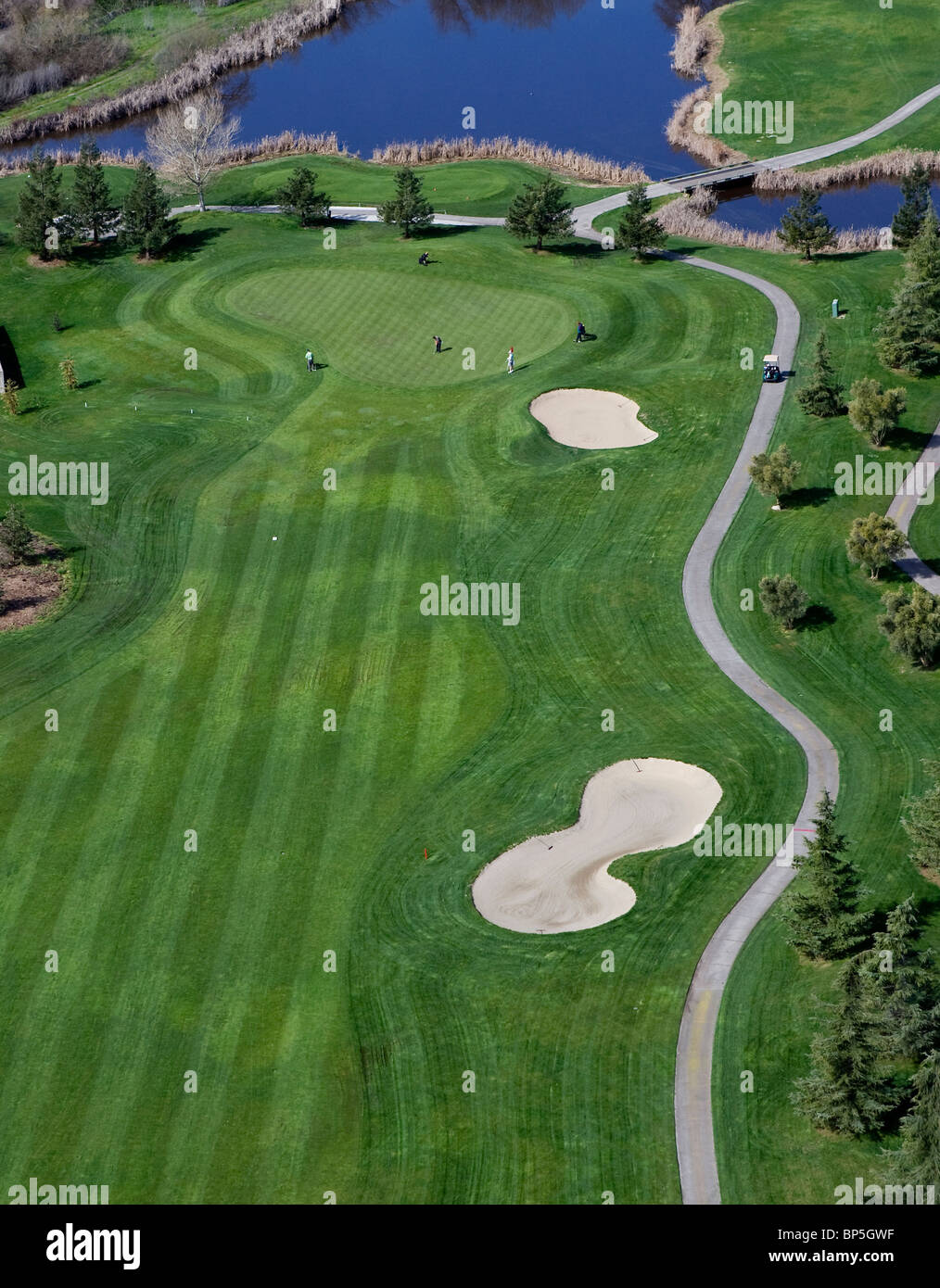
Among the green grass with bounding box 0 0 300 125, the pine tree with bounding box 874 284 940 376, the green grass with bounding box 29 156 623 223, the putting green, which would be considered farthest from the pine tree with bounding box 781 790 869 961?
the green grass with bounding box 0 0 300 125

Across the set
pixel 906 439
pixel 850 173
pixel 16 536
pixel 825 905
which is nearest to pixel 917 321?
pixel 906 439

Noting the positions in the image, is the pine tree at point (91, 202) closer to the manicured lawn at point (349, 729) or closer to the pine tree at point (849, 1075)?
the manicured lawn at point (349, 729)

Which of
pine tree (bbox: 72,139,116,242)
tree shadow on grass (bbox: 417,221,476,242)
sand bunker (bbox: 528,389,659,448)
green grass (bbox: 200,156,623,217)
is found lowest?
sand bunker (bbox: 528,389,659,448)

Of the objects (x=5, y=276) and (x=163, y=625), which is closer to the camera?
(x=163, y=625)

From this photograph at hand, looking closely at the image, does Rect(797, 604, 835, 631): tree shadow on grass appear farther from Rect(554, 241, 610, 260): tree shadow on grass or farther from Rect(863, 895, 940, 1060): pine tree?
Rect(554, 241, 610, 260): tree shadow on grass

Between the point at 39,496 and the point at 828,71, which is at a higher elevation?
the point at 828,71
